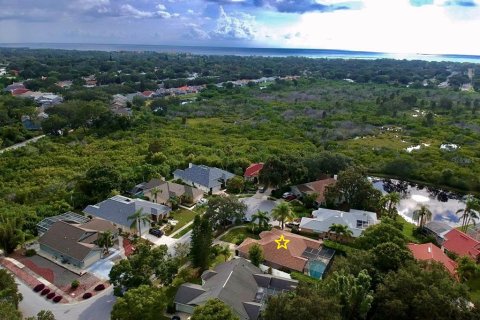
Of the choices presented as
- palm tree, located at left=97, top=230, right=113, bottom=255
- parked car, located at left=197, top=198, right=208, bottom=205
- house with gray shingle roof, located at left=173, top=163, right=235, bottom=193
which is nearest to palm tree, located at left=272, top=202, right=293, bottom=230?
parked car, located at left=197, top=198, right=208, bottom=205

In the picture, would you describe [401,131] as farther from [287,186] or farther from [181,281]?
[181,281]

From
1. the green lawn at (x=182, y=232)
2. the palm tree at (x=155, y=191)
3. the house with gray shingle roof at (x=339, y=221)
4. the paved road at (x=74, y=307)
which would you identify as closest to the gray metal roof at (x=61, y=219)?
the palm tree at (x=155, y=191)

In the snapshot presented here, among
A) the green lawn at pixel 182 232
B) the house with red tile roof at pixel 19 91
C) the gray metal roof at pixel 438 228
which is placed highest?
the house with red tile roof at pixel 19 91

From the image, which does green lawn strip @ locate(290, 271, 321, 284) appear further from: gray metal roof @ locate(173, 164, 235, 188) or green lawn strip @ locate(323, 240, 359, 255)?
gray metal roof @ locate(173, 164, 235, 188)

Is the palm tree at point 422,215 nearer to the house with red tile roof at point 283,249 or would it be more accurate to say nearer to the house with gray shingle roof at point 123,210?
the house with red tile roof at point 283,249

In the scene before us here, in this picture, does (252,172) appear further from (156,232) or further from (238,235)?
(156,232)

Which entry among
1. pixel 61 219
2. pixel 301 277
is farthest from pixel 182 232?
pixel 301 277
